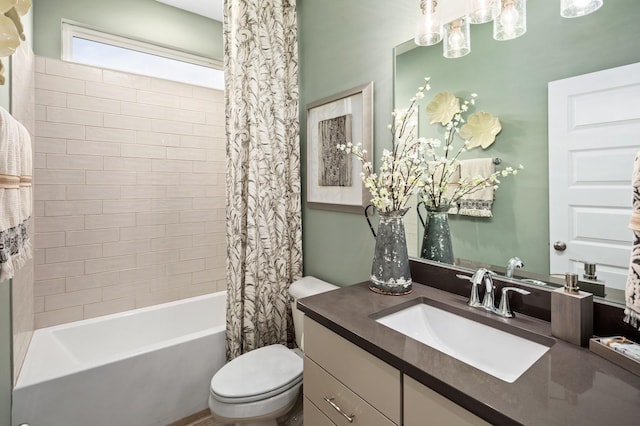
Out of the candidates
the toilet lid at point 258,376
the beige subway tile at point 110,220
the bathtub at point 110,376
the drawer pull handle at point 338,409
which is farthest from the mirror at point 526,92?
the beige subway tile at point 110,220

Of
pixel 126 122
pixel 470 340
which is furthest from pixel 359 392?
pixel 126 122

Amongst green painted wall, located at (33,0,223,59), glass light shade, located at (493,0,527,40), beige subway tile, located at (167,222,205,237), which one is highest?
green painted wall, located at (33,0,223,59)

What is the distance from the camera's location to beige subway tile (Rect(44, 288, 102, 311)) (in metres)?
2.12

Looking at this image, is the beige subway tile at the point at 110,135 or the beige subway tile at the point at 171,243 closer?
the beige subway tile at the point at 110,135

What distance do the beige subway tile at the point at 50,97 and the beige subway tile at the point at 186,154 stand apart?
28.3 inches

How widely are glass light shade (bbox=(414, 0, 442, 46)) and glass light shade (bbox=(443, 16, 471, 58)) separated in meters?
0.04

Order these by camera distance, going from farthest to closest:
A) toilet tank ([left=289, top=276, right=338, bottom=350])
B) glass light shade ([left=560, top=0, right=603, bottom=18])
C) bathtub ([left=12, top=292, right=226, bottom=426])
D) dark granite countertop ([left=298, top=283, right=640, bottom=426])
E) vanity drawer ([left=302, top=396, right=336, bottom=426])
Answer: toilet tank ([left=289, top=276, right=338, bottom=350])
bathtub ([left=12, top=292, right=226, bottom=426])
vanity drawer ([left=302, top=396, right=336, bottom=426])
glass light shade ([left=560, top=0, right=603, bottom=18])
dark granite countertop ([left=298, top=283, right=640, bottom=426])

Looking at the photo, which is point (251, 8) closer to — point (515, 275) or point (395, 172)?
point (395, 172)

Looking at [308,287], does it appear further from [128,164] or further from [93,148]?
[93,148]

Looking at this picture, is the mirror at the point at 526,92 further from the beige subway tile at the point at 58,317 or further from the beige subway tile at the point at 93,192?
the beige subway tile at the point at 58,317

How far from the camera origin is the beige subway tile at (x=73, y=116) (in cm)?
211

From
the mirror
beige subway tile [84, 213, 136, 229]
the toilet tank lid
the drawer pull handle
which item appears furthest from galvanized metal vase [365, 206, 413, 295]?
beige subway tile [84, 213, 136, 229]

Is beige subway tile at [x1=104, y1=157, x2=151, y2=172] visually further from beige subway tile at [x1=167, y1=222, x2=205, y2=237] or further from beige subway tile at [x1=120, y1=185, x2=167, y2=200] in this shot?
beige subway tile at [x1=167, y1=222, x2=205, y2=237]

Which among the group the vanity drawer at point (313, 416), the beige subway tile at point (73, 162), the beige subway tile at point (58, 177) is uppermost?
the beige subway tile at point (73, 162)
